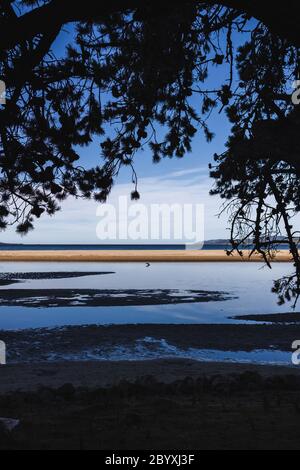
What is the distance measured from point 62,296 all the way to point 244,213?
67.6 ft

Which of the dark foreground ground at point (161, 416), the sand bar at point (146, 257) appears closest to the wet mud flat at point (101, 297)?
the dark foreground ground at point (161, 416)

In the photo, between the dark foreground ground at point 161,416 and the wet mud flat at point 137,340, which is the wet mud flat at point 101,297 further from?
the dark foreground ground at point 161,416

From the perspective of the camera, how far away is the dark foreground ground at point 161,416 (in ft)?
16.4

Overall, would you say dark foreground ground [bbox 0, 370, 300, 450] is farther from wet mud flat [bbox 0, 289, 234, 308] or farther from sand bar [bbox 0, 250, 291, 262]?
sand bar [bbox 0, 250, 291, 262]

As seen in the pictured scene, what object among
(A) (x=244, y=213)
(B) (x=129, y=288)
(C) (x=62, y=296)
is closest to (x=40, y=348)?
(A) (x=244, y=213)

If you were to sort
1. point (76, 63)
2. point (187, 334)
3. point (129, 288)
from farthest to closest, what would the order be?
point (129, 288), point (187, 334), point (76, 63)

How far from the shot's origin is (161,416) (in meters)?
6.01

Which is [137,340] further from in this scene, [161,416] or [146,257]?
[146,257]

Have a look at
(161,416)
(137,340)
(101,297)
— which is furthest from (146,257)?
(161,416)

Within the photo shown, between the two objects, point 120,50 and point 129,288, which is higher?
point 120,50

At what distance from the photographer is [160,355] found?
562 inches

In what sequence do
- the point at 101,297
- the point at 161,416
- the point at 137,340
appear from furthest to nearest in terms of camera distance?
the point at 101,297
the point at 137,340
the point at 161,416

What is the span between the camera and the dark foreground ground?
4.99 metres

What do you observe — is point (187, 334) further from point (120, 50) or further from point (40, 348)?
point (120, 50)
